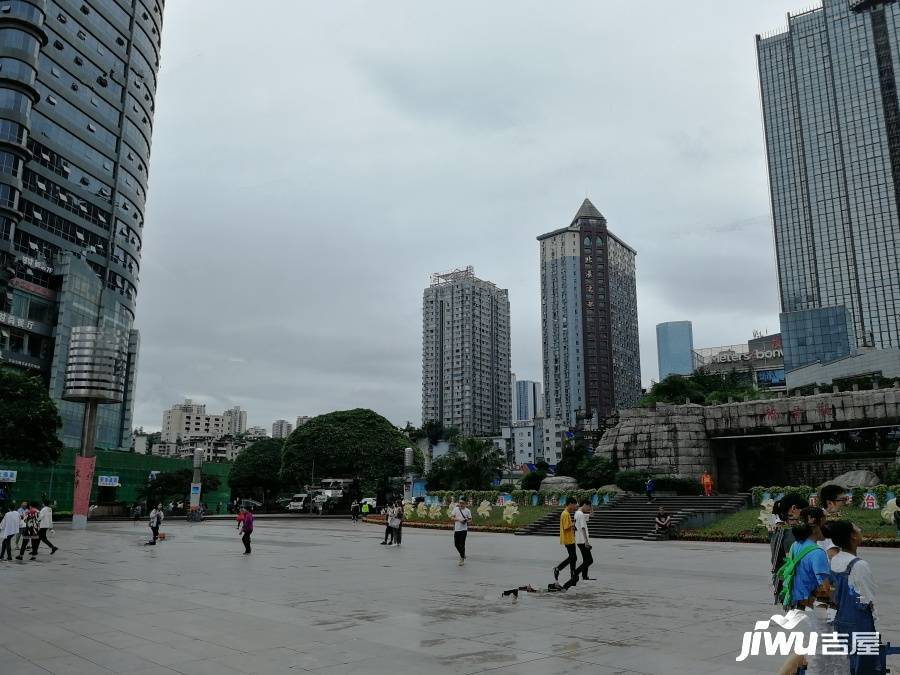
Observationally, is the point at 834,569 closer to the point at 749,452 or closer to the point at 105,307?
the point at 749,452

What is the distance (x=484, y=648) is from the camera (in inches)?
280

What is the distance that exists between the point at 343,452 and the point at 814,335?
88.6 meters

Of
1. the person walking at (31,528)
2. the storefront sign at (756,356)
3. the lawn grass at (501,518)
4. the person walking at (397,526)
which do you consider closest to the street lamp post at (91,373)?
the person walking at (31,528)

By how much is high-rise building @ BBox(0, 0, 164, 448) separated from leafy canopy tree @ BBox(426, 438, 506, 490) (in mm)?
36224

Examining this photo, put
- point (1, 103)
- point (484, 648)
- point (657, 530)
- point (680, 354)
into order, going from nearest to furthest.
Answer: point (484, 648), point (657, 530), point (1, 103), point (680, 354)

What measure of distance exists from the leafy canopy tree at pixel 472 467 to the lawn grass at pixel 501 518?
24.8 ft

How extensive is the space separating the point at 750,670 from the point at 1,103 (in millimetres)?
66963

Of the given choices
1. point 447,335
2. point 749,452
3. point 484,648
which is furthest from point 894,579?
point 447,335

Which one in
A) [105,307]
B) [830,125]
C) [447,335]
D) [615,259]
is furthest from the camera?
[447,335]

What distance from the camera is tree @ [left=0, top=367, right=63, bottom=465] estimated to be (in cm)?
3338

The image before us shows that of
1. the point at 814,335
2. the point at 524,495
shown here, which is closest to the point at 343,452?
the point at 524,495

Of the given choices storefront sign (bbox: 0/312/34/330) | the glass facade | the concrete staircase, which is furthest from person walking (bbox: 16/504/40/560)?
the glass facade

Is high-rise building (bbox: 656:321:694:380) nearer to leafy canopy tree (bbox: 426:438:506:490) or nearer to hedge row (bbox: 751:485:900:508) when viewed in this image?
leafy canopy tree (bbox: 426:438:506:490)

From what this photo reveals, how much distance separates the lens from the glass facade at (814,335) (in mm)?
109375
